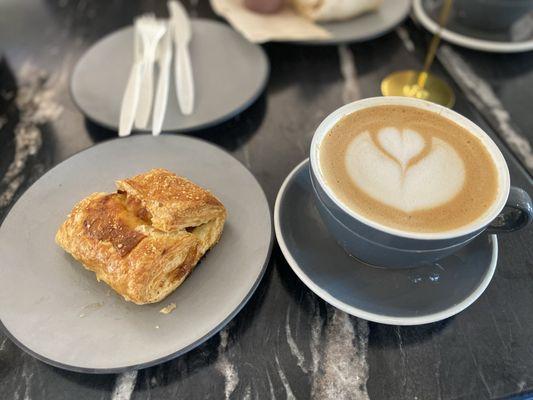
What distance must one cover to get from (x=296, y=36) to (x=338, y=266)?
2.10 feet

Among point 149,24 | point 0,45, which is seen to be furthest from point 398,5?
point 0,45

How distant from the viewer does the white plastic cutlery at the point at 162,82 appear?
0.91m

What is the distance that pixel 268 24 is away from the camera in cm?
115

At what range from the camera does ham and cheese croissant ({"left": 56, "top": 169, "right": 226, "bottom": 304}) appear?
25.7 inches

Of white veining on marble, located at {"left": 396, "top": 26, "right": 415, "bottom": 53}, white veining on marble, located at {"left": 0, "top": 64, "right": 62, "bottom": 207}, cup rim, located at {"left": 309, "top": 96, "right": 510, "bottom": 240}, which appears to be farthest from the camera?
white veining on marble, located at {"left": 396, "top": 26, "right": 415, "bottom": 53}

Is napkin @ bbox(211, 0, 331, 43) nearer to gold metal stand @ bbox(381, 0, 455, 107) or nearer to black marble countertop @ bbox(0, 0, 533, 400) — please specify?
black marble countertop @ bbox(0, 0, 533, 400)

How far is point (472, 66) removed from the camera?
1.14m

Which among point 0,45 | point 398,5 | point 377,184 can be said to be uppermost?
point 0,45

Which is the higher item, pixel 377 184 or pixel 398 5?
pixel 377 184

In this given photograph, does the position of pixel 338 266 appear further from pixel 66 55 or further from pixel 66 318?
pixel 66 55

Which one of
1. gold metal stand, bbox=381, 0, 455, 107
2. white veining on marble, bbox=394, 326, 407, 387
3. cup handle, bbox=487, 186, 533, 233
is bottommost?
gold metal stand, bbox=381, 0, 455, 107

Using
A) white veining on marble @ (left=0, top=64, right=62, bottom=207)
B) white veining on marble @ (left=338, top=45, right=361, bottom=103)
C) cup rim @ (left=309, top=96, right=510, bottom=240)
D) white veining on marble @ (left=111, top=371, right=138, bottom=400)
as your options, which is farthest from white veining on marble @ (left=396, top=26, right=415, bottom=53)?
white veining on marble @ (left=111, top=371, right=138, bottom=400)

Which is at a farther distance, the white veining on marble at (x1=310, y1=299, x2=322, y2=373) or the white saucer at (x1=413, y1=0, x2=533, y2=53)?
the white saucer at (x1=413, y1=0, x2=533, y2=53)

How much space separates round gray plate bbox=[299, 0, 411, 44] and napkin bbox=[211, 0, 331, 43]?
25 mm
